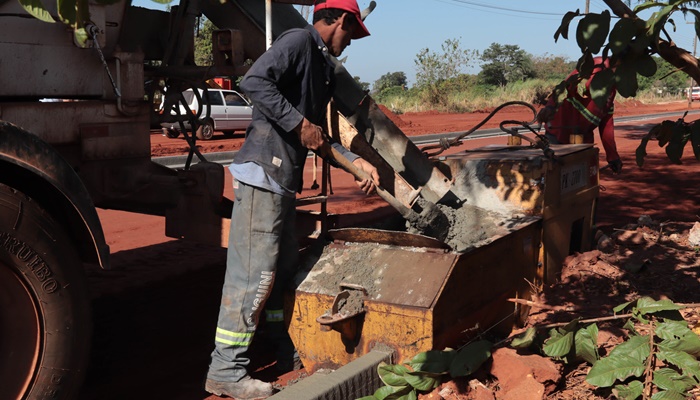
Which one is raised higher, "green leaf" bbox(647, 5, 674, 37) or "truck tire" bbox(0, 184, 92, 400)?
"green leaf" bbox(647, 5, 674, 37)

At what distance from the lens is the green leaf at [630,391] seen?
3.46 metres

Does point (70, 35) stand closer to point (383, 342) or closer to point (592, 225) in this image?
point (383, 342)

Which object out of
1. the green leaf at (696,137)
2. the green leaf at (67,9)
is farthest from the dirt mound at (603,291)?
the green leaf at (67,9)

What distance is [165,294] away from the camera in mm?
5996

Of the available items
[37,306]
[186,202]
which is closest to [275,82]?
[186,202]

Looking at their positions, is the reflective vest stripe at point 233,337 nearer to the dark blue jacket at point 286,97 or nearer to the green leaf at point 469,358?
the dark blue jacket at point 286,97

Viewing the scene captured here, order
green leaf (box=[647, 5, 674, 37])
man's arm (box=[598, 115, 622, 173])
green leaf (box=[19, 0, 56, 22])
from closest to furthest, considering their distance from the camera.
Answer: green leaf (box=[19, 0, 56, 22]) < green leaf (box=[647, 5, 674, 37]) < man's arm (box=[598, 115, 622, 173])

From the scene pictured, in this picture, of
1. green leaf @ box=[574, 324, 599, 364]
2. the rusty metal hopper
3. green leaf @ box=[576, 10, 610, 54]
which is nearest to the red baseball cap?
the rusty metal hopper

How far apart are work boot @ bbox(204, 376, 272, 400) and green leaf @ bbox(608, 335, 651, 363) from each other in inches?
69.6

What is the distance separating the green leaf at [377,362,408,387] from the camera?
3.76 metres

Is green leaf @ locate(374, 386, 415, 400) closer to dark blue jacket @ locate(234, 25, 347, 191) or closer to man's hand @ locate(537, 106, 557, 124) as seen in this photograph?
dark blue jacket @ locate(234, 25, 347, 191)

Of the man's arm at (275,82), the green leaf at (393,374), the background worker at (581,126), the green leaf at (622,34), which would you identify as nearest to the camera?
the green leaf at (622,34)

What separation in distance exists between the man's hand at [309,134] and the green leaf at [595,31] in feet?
4.66

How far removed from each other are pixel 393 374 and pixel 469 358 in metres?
0.39
